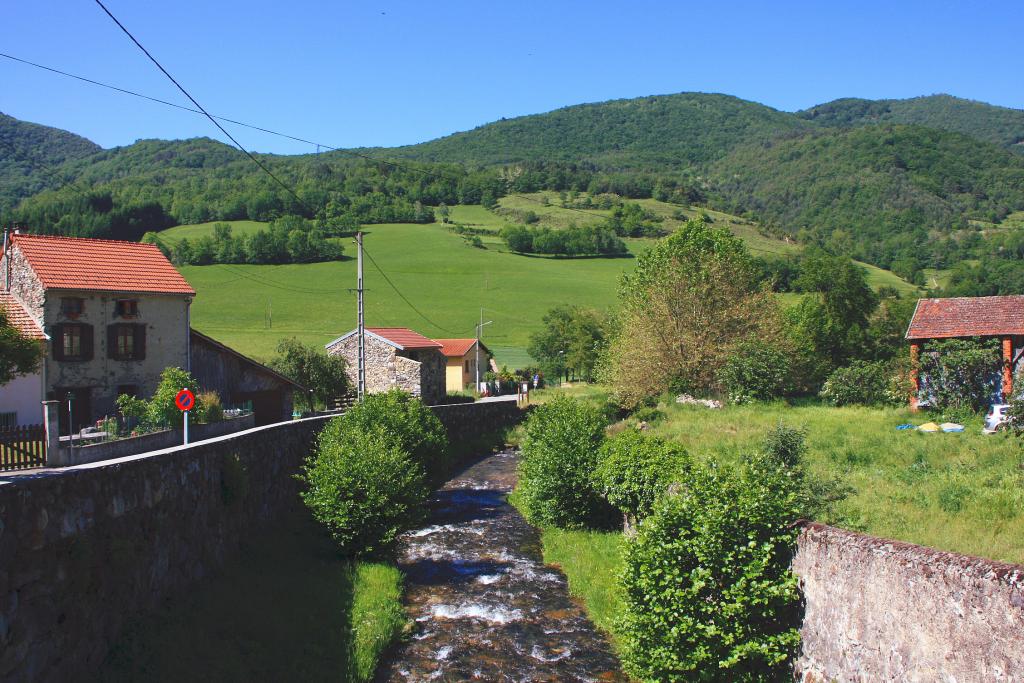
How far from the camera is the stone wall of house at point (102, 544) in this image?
9586 mm

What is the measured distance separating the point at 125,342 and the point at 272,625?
70.8 ft

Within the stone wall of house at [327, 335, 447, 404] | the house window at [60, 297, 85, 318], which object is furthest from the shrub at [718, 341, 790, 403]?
the house window at [60, 297, 85, 318]

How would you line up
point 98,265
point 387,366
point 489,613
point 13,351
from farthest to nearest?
point 387,366 < point 98,265 < point 13,351 < point 489,613

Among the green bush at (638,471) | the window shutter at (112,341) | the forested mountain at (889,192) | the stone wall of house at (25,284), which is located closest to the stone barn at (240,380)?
the window shutter at (112,341)

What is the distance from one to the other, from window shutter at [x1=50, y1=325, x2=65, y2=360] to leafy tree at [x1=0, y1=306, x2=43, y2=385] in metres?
5.95

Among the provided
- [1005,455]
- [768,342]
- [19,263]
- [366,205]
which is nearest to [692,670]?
[1005,455]

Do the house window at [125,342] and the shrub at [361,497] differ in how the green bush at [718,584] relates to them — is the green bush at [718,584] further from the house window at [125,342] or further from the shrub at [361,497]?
the house window at [125,342]

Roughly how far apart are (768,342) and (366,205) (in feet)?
195

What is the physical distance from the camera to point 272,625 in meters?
15.4

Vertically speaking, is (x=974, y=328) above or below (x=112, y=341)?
above

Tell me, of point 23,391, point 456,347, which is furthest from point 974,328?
point 456,347

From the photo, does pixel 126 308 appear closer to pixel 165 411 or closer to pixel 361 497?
pixel 165 411

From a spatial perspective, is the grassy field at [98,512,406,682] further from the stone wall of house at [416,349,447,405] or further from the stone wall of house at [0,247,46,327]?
the stone wall of house at [416,349,447,405]

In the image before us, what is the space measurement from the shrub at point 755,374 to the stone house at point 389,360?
18711 mm
